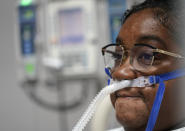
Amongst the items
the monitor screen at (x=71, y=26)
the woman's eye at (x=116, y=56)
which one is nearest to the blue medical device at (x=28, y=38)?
the monitor screen at (x=71, y=26)

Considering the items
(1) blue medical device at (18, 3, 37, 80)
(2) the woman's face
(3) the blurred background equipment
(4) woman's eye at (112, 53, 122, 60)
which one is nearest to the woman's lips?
(2) the woman's face

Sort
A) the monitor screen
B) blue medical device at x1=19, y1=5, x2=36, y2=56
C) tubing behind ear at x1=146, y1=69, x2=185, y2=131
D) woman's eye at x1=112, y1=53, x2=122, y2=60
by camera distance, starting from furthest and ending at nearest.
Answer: blue medical device at x1=19, y1=5, x2=36, y2=56 → the monitor screen → woman's eye at x1=112, y1=53, x2=122, y2=60 → tubing behind ear at x1=146, y1=69, x2=185, y2=131

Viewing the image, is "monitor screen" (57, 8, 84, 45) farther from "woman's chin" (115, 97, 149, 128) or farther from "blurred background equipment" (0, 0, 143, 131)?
"woman's chin" (115, 97, 149, 128)

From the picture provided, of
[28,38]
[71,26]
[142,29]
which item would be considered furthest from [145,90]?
[28,38]

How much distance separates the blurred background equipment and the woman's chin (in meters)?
1.27

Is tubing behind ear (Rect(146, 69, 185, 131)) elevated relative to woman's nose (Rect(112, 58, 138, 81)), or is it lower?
lower

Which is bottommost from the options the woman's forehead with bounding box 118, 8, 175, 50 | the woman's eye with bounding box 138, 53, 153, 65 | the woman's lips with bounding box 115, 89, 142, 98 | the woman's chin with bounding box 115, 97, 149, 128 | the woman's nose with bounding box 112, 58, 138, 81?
the woman's chin with bounding box 115, 97, 149, 128

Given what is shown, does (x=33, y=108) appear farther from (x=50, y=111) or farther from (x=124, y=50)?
(x=124, y=50)

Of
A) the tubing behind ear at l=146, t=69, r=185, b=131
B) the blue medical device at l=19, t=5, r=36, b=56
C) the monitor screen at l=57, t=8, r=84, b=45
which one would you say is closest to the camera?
the tubing behind ear at l=146, t=69, r=185, b=131

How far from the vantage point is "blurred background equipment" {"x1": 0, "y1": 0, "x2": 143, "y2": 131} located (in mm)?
1940

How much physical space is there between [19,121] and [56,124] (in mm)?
294

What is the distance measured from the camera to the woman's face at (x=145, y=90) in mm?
624

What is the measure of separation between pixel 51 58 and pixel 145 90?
1.45 m

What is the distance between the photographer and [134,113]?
618 millimetres
